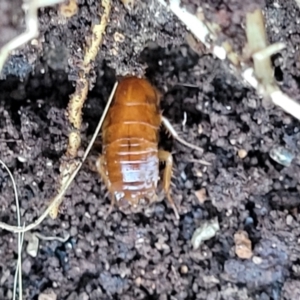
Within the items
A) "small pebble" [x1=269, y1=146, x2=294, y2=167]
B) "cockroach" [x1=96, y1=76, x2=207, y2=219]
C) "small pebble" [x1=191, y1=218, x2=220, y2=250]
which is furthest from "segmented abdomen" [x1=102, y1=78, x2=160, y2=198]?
"small pebble" [x1=269, y1=146, x2=294, y2=167]

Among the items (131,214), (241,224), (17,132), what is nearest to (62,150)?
(17,132)

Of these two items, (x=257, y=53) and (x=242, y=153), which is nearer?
(x=257, y=53)

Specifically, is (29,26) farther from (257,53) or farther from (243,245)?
(243,245)

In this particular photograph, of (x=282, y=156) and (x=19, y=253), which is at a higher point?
(x=282, y=156)

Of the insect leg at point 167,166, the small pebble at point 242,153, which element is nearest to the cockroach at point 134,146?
the insect leg at point 167,166

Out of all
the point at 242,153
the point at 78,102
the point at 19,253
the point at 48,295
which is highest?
the point at 78,102

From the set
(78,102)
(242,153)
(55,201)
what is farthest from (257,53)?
(55,201)

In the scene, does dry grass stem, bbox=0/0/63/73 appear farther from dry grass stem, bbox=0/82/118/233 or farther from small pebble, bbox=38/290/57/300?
small pebble, bbox=38/290/57/300

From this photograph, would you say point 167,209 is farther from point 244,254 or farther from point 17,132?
point 17,132
